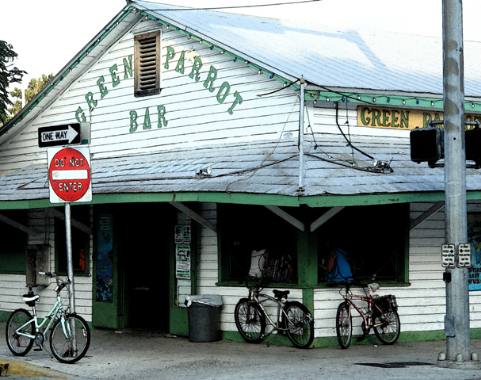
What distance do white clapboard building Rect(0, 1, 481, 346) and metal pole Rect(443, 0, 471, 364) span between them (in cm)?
153

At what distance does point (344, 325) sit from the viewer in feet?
53.1

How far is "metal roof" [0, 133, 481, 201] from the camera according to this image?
15.1 meters

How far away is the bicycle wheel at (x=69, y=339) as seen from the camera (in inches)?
579

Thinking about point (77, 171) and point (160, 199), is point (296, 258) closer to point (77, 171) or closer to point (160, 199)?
point (160, 199)

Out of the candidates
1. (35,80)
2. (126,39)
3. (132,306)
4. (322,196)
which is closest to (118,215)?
(132,306)

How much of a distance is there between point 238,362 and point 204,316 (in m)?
2.72

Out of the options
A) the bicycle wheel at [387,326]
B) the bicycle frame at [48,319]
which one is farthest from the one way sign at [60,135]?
the bicycle wheel at [387,326]

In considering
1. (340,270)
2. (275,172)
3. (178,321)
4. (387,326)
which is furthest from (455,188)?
(178,321)

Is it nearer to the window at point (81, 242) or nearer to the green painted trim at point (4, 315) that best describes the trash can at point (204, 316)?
the window at point (81, 242)

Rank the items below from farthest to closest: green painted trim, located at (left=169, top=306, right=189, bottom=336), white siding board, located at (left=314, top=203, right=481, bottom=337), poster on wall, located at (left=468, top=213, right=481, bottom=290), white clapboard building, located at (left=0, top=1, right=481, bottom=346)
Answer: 1. green painted trim, located at (left=169, top=306, right=189, bottom=336)
2. poster on wall, located at (left=468, top=213, right=481, bottom=290)
3. white siding board, located at (left=314, top=203, right=481, bottom=337)
4. white clapboard building, located at (left=0, top=1, right=481, bottom=346)

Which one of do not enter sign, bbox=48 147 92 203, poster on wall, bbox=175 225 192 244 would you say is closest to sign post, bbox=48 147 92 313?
do not enter sign, bbox=48 147 92 203

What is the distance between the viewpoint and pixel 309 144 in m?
16.9

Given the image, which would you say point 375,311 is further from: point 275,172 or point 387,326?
point 275,172

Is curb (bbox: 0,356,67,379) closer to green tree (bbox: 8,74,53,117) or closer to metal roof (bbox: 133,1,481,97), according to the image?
metal roof (bbox: 133,1,481,97)
